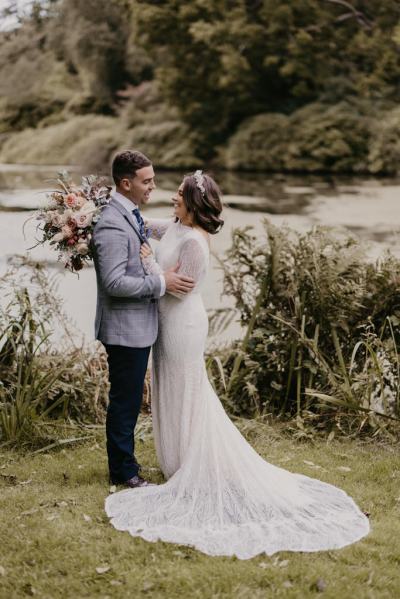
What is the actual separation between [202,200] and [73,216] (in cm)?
57

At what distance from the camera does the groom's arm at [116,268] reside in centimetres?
324

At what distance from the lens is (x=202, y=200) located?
3.34 metres

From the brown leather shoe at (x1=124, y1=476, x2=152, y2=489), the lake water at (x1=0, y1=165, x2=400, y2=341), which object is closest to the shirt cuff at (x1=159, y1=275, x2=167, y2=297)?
the brown leather shoe at (x1=124, y1=476, x2=152, y2=489)

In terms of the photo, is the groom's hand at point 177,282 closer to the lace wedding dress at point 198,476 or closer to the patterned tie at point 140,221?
the lace wedding dress at point 198,476

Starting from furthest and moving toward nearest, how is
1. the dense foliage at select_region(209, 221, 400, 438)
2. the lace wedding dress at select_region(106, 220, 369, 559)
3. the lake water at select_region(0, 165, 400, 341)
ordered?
the lake water at select_region(0, 165, 400, 341), the dense foliage at select_region(209, 221, 400, 438), the lace wedding dress at select_region(106, 220, 369, 559)

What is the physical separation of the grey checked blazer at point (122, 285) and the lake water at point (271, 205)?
7639 millimetres

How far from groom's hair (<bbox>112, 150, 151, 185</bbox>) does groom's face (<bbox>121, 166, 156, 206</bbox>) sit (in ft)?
0.06

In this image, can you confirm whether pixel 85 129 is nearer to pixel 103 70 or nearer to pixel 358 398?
pixel 103 70

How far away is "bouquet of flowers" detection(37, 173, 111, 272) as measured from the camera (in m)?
3.30

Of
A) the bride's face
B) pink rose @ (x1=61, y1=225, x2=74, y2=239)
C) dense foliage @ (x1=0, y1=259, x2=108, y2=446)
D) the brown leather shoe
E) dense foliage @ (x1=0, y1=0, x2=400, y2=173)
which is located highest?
dense foliage @ (x1=0, y1=0, x2=400, y2=173)

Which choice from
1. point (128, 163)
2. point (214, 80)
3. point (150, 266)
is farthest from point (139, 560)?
point (214, 80)

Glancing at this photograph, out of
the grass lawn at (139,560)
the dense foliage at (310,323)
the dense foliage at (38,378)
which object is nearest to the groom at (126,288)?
the grass lawn at (139,560)

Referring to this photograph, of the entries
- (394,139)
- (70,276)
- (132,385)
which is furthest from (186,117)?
(132,385)

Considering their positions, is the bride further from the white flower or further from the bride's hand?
the white flower
